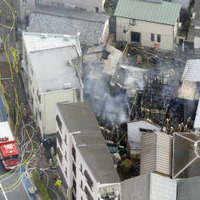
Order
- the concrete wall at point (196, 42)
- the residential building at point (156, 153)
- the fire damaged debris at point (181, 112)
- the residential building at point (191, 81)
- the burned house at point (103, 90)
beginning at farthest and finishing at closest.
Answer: the concrete wall at point (196, 42) → the burned house at point (103, 90) → the residential building at point (191, 81) → the fire damaged debris at point (181, 112) → the residential building at point (156, 153)

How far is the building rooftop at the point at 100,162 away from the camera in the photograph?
55.6 metres

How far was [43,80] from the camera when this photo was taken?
68.1m

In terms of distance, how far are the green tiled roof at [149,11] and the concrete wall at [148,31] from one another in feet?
1.86

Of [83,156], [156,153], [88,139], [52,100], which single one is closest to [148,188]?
[156,153]

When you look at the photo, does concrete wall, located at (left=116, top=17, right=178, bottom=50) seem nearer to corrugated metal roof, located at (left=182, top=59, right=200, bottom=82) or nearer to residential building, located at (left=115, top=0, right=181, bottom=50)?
residential building, located at (left=115, top=0, right=181, bottom=50)

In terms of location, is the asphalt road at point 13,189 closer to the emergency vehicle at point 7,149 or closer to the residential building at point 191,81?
the emergency vehicle at point 7,149

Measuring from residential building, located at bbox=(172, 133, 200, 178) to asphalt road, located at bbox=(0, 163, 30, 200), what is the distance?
15.2m

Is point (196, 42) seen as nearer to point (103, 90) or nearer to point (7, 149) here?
point (103, 90)

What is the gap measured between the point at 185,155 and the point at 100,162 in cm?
738

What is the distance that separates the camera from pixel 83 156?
189 feet

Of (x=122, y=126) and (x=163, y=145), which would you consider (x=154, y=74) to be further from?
(x=163, y=145)

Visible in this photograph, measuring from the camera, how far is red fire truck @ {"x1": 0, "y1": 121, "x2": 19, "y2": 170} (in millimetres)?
67375

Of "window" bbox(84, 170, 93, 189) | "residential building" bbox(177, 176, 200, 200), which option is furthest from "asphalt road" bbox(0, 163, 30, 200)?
"residential building" bbox(177, 176, 200, 200)

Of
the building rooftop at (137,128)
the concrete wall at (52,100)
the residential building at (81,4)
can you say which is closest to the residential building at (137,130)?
the building rooftop at (137,128)
